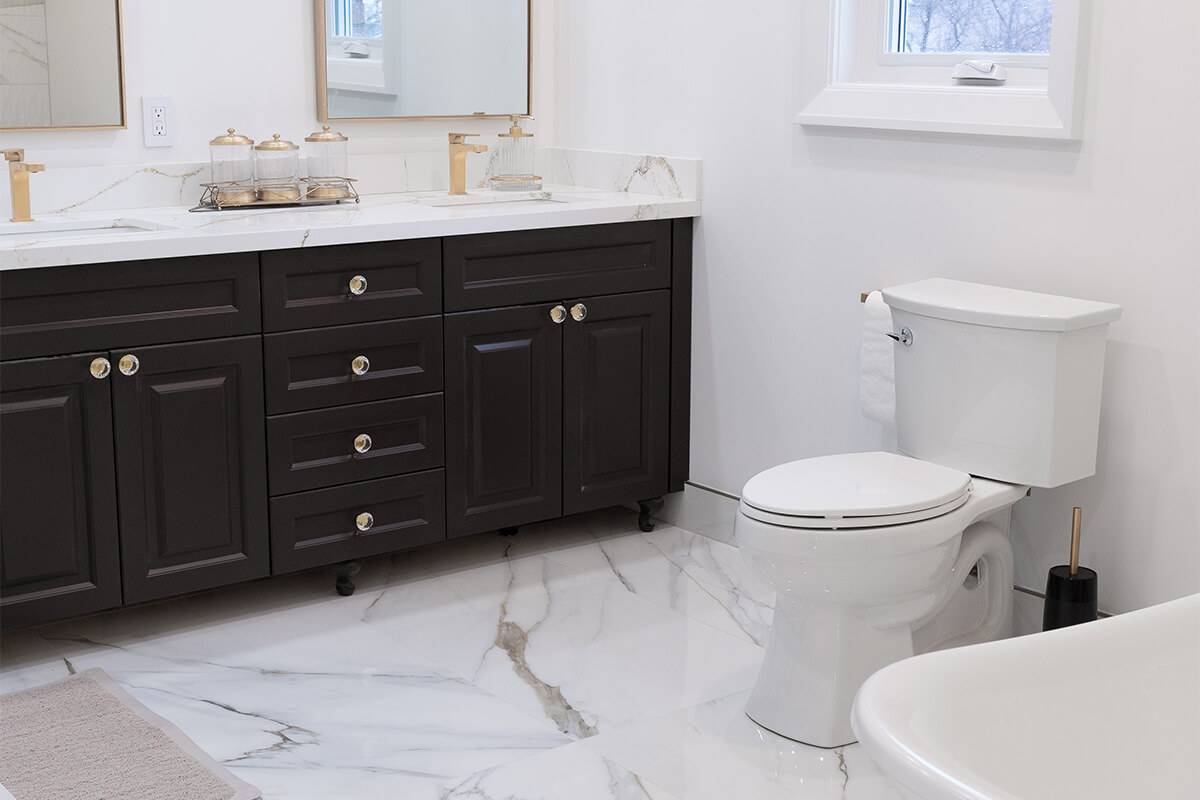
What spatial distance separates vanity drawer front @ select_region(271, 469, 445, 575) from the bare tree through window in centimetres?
141

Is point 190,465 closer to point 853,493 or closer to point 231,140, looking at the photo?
point 231,140

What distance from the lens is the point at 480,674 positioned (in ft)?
8.44

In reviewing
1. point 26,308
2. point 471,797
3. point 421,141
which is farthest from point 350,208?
point 471,797

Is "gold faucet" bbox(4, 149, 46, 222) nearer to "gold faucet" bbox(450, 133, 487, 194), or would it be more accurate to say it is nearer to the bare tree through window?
"gold faucet" bbox(450, 133, 487, 194)

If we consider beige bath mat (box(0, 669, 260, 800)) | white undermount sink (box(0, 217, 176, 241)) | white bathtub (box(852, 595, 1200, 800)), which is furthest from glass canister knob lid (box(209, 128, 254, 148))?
white bathtub (box(852, 595, 1200, 800))

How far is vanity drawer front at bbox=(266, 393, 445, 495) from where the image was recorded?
9.06 feet

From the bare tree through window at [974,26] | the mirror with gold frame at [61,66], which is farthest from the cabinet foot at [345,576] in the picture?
the bare tree through window at [974,26]

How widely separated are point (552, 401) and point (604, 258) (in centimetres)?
36

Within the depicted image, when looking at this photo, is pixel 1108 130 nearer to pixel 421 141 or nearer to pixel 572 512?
pixel 572 512

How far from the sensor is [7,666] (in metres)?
2.58

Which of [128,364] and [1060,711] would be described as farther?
[128,364]

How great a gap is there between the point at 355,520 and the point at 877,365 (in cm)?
116

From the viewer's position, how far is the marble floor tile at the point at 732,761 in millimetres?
2158

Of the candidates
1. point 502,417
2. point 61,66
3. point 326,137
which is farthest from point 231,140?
point 502,417
